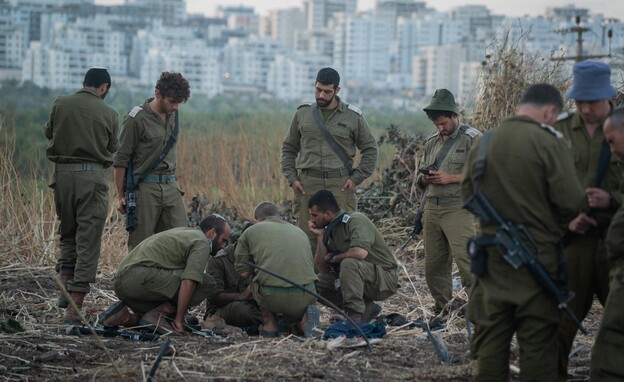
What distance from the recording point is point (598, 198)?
19.7 ft

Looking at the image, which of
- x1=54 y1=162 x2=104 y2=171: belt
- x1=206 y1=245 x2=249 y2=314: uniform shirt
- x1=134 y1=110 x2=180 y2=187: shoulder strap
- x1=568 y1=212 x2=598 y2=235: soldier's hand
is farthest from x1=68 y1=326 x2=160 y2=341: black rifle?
x1=568 y1=212 x2=598 y2=235: soldier's hand

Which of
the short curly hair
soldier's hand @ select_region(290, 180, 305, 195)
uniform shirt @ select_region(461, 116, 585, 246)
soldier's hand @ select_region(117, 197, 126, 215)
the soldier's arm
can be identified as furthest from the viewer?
the soldier's arm

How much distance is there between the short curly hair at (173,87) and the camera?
29.5ft

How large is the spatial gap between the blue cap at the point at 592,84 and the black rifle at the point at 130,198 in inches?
164

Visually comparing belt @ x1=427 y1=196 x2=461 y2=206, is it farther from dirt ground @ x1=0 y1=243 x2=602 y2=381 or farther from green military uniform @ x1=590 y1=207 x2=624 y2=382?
green military uniform @ x1=590 y1=207 x2=624 y2=382

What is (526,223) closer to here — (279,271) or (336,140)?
(279,271)

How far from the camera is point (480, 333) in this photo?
582 cm

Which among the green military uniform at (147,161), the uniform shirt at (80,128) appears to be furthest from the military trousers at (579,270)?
the uniform shirt at (80,128)

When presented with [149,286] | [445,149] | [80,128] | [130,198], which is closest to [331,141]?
[445,149]

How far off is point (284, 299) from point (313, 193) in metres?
1.97

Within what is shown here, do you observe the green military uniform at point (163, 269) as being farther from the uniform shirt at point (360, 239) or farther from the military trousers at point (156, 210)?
the uniform shirt at point (360, 239)

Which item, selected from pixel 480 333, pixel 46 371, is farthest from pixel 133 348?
pixel 480 333

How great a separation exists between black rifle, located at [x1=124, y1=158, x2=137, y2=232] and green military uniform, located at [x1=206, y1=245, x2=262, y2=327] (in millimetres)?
776

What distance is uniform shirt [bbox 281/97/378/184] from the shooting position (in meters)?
9.97
